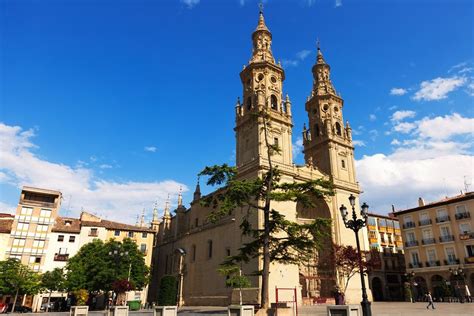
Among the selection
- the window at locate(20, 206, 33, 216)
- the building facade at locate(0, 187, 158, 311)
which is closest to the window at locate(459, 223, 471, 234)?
the building facade at locate(0, 187, 158, 311)

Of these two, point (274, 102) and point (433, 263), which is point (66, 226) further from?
point (433, 263)

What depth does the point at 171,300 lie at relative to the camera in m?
28.3

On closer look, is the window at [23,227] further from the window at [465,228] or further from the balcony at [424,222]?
the window at [465,228]

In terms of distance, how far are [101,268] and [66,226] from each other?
13582 mm

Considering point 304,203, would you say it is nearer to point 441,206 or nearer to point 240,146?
point 240,146

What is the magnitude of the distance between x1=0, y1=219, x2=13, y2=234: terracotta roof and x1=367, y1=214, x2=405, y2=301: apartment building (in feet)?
162

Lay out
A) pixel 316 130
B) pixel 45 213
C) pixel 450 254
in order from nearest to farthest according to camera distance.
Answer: pixel 450 254
pixel 45 213
pixel 316 130

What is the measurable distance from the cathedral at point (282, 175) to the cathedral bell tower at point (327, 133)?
0.45ft

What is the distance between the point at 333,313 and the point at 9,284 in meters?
38.6

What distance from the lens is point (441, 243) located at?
4222cm

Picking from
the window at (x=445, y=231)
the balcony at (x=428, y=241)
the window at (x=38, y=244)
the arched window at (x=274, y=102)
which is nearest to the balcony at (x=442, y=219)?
the window at (x=445, y=231)

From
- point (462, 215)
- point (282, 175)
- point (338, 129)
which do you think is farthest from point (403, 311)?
point (338, 129)

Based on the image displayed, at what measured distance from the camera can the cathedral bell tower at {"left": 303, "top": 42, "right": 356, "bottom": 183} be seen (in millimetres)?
46812

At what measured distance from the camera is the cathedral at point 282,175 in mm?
37344
